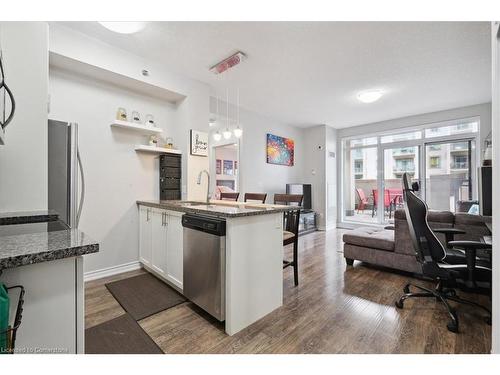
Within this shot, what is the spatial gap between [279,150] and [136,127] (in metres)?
3.53

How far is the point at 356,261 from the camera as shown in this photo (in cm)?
341

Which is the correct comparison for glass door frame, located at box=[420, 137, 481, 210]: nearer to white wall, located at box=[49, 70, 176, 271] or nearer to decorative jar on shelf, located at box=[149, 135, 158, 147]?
decorative jar on shelf, located at box=[149, 135, 158, 147]

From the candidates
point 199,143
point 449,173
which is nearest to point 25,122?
point 199,143

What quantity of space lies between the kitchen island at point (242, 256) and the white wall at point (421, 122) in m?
5.00

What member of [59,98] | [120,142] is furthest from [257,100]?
[59,98]

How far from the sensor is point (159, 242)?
2.57m

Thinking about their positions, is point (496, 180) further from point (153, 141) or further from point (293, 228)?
point (153, 141)

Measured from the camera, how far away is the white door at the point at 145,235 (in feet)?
9.23

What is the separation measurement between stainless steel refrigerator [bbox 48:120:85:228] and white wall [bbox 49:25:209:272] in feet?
2.63

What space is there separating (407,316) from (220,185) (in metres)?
5.77

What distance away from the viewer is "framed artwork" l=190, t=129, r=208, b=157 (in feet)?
11.1

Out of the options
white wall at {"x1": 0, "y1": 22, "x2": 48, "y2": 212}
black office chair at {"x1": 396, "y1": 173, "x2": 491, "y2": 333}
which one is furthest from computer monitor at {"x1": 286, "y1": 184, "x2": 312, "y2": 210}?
white wall at {"x1": 0, "y1": 22, "x2": 48, "y2": 212}

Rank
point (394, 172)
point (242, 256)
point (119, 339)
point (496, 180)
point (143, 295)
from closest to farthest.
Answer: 1. point (496, 180)
2. point (119, 339)
3. point (242, 256)
4. point (143, 295)
5. point (394, 172)
